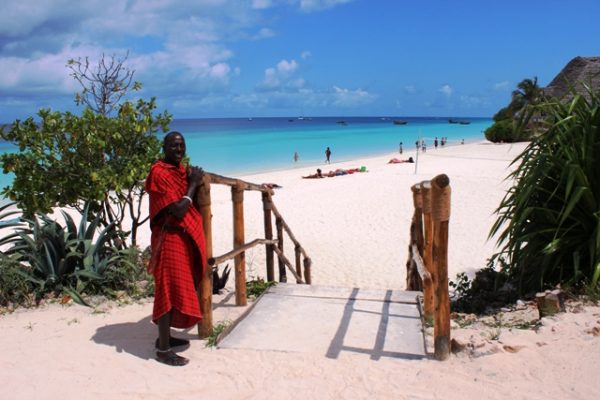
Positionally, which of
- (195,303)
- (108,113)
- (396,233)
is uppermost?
(108,113)

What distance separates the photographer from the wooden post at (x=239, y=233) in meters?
4.32

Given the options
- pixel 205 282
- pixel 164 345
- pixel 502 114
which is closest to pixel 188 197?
pixel 205 282

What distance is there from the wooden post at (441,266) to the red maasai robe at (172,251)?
5.20 feet

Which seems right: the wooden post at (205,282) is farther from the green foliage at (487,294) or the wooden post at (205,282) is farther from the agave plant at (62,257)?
the green foliage at (487,294)

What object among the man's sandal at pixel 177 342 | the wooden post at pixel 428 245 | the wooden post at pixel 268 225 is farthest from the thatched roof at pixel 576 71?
the man's sandal at pixel 177 342

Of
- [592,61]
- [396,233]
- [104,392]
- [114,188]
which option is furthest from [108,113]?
[592,61]

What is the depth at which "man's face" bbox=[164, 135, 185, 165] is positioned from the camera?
11.1 feet

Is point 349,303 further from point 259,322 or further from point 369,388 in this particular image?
point 369,388

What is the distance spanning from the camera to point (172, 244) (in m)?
3.35

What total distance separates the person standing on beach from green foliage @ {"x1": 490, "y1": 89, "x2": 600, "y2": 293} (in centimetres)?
293

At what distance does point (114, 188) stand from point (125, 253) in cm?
67

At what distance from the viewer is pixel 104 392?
2.89m

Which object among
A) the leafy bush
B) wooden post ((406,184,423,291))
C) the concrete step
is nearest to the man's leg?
the concrete step

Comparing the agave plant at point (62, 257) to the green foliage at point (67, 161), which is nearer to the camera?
the agave plant at point (62, 257)
